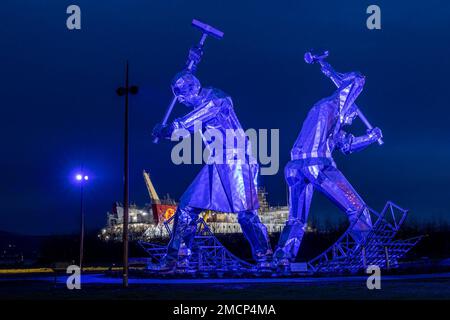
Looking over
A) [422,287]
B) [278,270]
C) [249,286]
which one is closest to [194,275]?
[278,270]

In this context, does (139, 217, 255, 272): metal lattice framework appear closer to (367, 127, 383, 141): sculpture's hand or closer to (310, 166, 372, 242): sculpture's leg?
(310, 166, 372, 242): sculpture's leg

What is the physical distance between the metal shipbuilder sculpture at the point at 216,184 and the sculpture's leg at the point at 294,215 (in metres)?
0.64

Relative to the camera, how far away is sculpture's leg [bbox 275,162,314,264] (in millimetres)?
24906

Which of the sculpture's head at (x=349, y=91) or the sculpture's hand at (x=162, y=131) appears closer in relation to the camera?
the sculpture's hand at (x=162, y=131)

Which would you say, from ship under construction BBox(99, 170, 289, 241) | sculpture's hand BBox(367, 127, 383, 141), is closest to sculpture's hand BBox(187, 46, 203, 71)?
sculpture's hand BBox(367, 127, 383, 141)

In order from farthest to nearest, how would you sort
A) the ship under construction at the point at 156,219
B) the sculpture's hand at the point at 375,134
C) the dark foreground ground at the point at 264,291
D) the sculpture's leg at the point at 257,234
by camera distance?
1. the ship under construction at the point at 156,219
2. the sculpture's hand at the point at 375,134
3. the sculpture's leg at the point at 257,234
4. the dark foreground ground at the point at 264,291

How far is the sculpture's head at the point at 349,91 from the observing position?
83.3ft

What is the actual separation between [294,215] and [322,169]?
2068 mm

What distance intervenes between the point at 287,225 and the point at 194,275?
403 centimetres

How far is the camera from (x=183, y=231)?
83.0 feet

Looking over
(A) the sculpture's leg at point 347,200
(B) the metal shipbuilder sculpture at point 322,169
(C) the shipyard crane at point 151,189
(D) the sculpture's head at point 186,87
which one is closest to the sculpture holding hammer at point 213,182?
(D) the sculpture's head at point 186,87

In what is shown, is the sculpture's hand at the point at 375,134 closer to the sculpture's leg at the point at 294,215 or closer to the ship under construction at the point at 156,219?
the sculpture's leg at the point at 294,215

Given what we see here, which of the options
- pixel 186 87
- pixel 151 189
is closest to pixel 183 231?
pixel 186 87

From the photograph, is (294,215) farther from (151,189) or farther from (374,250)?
(151,189)
